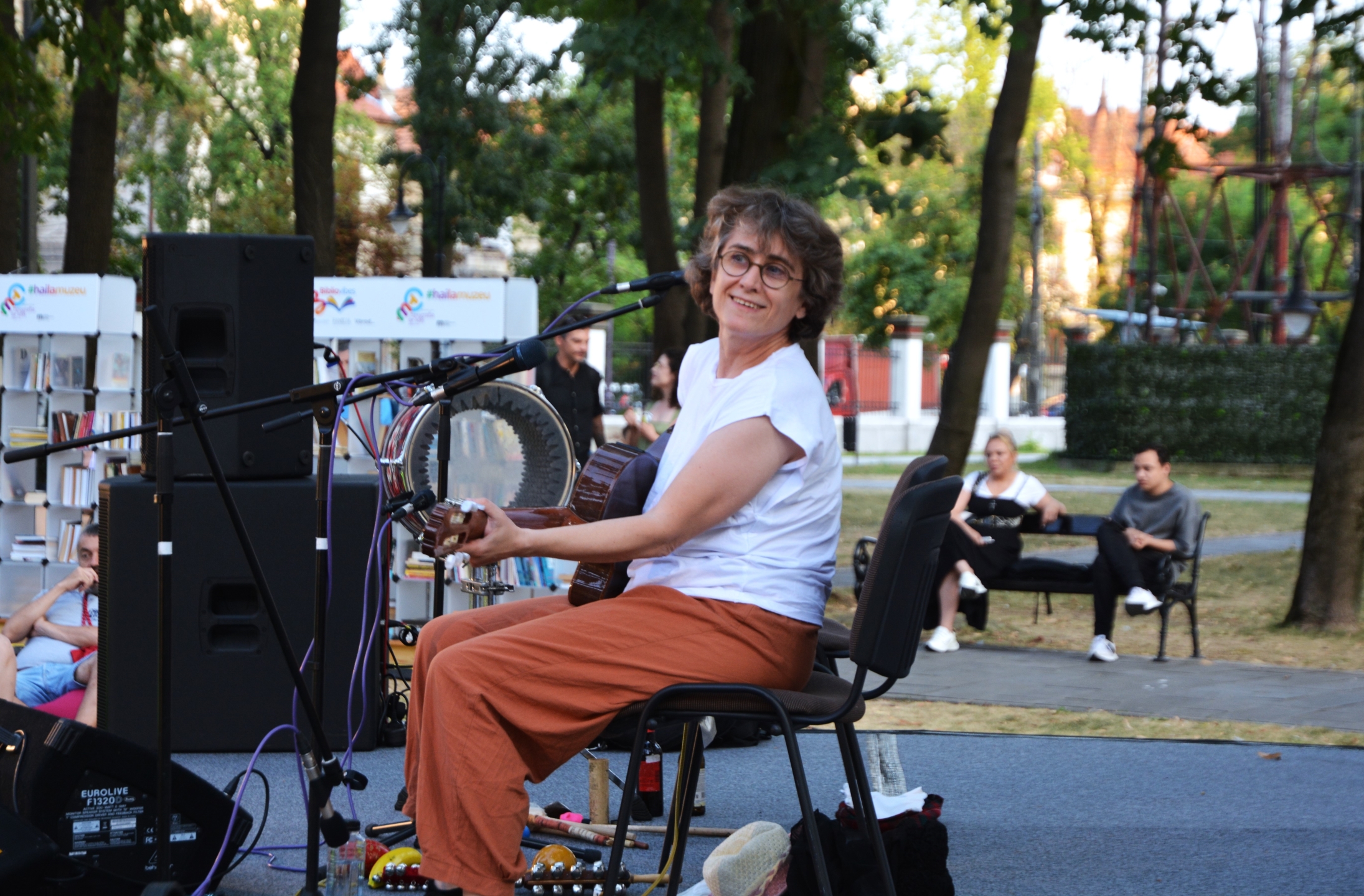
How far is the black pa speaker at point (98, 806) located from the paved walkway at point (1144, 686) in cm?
358

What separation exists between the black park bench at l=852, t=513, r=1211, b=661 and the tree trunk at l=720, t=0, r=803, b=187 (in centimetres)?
316

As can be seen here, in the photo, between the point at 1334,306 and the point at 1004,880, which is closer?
the point at 1004,880

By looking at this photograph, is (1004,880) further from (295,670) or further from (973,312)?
(973,312)

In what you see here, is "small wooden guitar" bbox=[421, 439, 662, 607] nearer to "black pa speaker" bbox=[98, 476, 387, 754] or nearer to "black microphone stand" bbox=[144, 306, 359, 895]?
"black microphone stand" bbox=[144, 306, 359, 895]

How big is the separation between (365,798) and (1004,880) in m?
1.94

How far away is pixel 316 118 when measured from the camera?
34.4 feet

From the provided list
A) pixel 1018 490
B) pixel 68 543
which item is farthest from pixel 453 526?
pixel 68 543

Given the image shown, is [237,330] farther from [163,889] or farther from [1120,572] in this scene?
[1120,572]

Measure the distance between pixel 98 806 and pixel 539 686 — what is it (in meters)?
1.19

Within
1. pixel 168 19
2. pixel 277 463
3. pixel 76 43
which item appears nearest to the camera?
pixel 277 463

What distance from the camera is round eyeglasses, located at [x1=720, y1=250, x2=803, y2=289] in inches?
115

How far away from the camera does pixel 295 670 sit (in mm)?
2764

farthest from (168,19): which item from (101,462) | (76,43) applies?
(101,462)

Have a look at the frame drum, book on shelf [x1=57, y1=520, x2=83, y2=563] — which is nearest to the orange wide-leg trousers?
the frame drum
